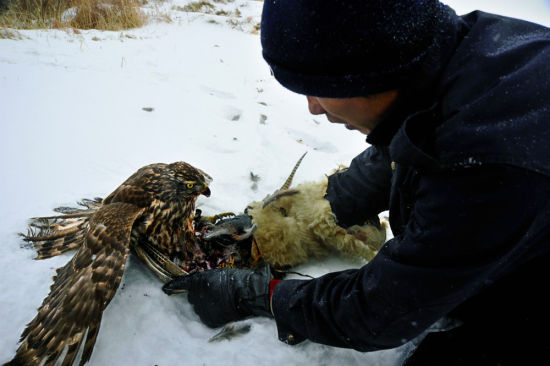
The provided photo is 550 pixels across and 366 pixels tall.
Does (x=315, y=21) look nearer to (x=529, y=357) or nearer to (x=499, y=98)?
(x=499, y=98)

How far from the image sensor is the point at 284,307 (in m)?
1.53

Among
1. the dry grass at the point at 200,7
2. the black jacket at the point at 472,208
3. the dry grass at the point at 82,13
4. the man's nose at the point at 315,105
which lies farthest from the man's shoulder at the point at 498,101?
the dry grass at the point at 200,7

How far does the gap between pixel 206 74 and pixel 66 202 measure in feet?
11.8

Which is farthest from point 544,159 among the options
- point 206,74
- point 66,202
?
point 206,74

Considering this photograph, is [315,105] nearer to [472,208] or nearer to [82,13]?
[472,208]

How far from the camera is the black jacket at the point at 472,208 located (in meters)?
0.85

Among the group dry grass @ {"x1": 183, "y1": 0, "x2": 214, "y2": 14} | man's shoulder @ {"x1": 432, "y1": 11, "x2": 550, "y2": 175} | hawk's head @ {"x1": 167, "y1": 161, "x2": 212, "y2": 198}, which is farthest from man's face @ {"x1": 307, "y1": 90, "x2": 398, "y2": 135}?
dry grass @ {"x1": 183, "y1": 0, "x2": 214, "y2": 14}

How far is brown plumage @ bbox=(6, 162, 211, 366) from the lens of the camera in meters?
1.37

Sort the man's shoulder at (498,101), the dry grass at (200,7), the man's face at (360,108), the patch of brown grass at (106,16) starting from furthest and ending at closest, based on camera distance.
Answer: the dry grass at (200,7) → the patch of brown grass at (106,16) → the man's face at (360,108) → the man's shoulder at (498,101)

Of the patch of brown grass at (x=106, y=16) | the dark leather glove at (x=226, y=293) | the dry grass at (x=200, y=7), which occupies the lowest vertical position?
the dark leather glove at (x=226, y=293)

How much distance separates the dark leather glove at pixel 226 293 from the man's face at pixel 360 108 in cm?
103

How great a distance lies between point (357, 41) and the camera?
94 cm

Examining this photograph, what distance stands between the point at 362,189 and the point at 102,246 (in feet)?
5.17

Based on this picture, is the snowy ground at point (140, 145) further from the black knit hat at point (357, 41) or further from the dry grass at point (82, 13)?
the black knit hat at point (357, 41)
